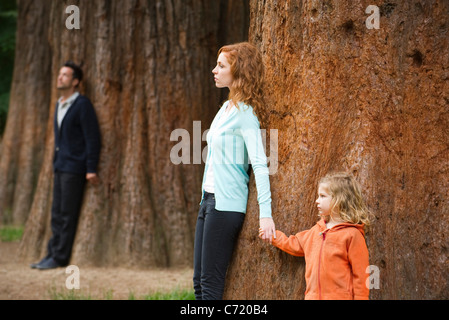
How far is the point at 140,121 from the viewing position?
680 cm

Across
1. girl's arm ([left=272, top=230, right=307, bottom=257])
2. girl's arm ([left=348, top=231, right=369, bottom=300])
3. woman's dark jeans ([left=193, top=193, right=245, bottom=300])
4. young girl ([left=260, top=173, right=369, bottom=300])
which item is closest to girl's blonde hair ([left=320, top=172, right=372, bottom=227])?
young girl ([left=260, top=173, right=369, bottom=300])

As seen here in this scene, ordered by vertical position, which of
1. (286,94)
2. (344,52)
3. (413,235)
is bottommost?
(413,235)

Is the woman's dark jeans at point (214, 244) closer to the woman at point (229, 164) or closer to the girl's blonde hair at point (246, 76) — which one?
the woman at point (229, 164)

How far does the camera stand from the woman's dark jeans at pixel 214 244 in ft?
12.1

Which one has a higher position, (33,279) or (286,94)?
(286,94)

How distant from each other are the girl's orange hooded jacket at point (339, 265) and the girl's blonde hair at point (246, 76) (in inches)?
38.6

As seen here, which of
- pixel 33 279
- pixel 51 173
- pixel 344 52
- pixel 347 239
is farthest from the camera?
pixel 51 173

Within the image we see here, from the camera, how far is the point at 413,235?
3.64 meters

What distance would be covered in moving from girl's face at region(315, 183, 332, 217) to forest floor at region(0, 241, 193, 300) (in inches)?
108

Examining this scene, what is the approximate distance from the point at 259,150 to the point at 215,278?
877mm

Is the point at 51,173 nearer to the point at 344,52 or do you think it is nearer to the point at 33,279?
the point at 33,279

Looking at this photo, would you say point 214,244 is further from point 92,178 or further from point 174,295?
point 92,178

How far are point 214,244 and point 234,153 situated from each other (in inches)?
23.6

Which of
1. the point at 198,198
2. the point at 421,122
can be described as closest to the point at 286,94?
the point at 421,122
